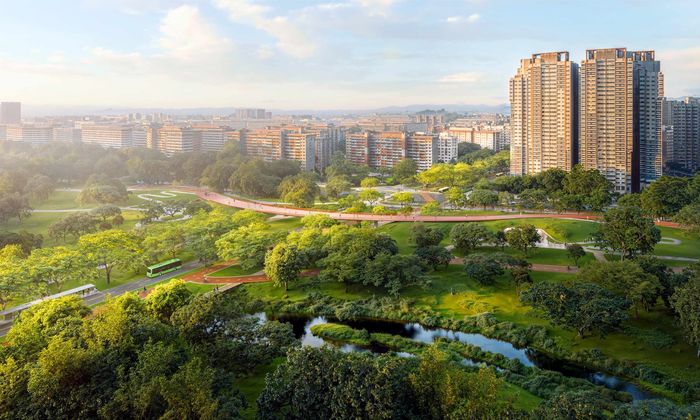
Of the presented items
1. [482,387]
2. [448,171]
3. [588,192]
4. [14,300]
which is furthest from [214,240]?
[448,171]

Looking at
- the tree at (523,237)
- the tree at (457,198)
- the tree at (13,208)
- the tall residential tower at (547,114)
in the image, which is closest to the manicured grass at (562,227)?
the tree at (523,237)

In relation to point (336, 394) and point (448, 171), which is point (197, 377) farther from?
point (448, 171)

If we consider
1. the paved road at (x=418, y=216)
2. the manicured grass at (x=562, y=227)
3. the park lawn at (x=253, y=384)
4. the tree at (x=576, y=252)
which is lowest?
the park lawn at (x=253, y=384)

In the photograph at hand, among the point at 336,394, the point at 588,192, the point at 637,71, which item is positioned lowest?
the point at 336,394

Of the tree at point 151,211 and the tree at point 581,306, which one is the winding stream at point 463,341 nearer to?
the tree at point 581,306

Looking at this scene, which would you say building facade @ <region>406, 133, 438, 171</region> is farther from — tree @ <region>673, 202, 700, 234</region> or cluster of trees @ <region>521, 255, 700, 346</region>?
cluster of trees @ <region>521, 255, 700, 346</region>

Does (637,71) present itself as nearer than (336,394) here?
No

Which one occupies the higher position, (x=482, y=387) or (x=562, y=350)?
(x=482, y=387)

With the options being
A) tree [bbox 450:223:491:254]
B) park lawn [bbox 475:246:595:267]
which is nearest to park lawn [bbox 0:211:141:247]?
tree [bbox 450:223:491:254]
